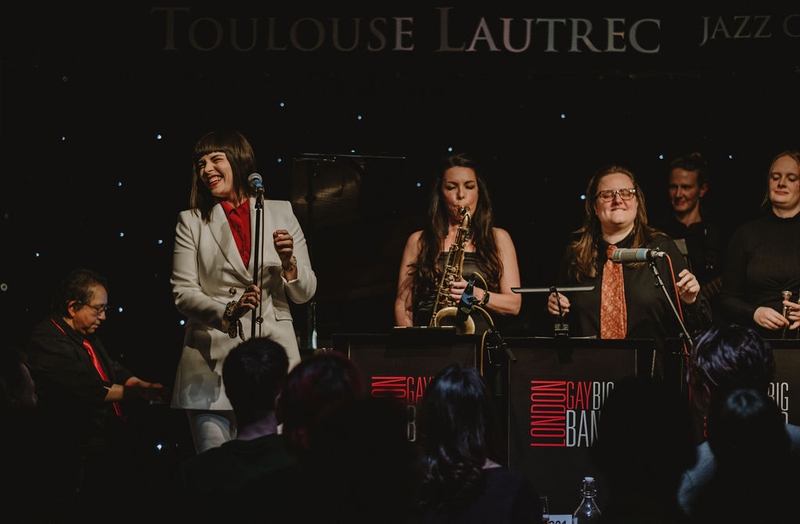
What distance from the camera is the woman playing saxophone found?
5.69m

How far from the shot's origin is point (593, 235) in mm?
5797

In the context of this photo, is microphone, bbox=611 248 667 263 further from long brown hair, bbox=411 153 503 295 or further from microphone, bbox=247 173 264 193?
microphone, bbox=247 173 264 193

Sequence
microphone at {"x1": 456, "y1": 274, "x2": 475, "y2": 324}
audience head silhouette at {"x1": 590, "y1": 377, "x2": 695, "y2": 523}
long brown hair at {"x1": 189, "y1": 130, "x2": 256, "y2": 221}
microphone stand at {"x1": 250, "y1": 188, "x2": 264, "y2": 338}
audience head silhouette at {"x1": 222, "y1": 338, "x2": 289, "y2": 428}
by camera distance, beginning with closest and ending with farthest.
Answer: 1. audience head silhouette at {"x1": 590, "y1": 377, "x2": 695, "y2": 523}
2. audience head silhouette at {"x1": 222, "y1": 338, "x2": 289, "y2": 428}
3. microphone stand at {"x1": 250, "y1": 188, "x2": 264, "y2": 338}
4. microphone at {"x1": 456, "y1": 274, "x2": 475, "y2": 324}
5. long brown hair at {"x1": 189, "y1": 130, "x2": 256, "y2": 221}

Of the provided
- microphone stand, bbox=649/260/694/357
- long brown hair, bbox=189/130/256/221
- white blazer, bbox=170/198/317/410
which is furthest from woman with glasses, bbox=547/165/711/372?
long brown hair, bbox=189/130/256/221

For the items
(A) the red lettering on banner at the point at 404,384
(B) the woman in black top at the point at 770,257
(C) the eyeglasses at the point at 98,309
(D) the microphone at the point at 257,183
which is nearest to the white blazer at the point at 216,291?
(D) the microphone at the point at 257,183

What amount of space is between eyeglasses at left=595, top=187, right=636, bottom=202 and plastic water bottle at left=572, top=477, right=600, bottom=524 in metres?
1.73

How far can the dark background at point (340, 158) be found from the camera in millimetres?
6852

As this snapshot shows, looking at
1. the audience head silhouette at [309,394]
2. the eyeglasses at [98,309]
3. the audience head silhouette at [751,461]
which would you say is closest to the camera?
the audience head silhouette at [751,461]

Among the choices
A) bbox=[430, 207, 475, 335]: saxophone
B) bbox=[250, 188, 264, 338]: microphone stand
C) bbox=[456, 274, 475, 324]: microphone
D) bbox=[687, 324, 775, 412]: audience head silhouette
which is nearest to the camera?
bbox=[687, 324, 775, 412]: audience head silhouette

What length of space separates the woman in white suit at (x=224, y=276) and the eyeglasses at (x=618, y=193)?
179 cm

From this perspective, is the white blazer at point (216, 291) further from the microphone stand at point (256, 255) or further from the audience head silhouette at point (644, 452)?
the audience head silhouette at point (644, 452)

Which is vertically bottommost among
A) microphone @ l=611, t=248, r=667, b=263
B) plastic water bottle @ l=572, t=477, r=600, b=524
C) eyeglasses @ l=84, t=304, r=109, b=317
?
plastic water bottle @ l=572, t=477, r=600, b=524

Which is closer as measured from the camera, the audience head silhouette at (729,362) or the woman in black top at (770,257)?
the audience head silhouette at (729,362)

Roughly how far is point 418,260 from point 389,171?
129cm
